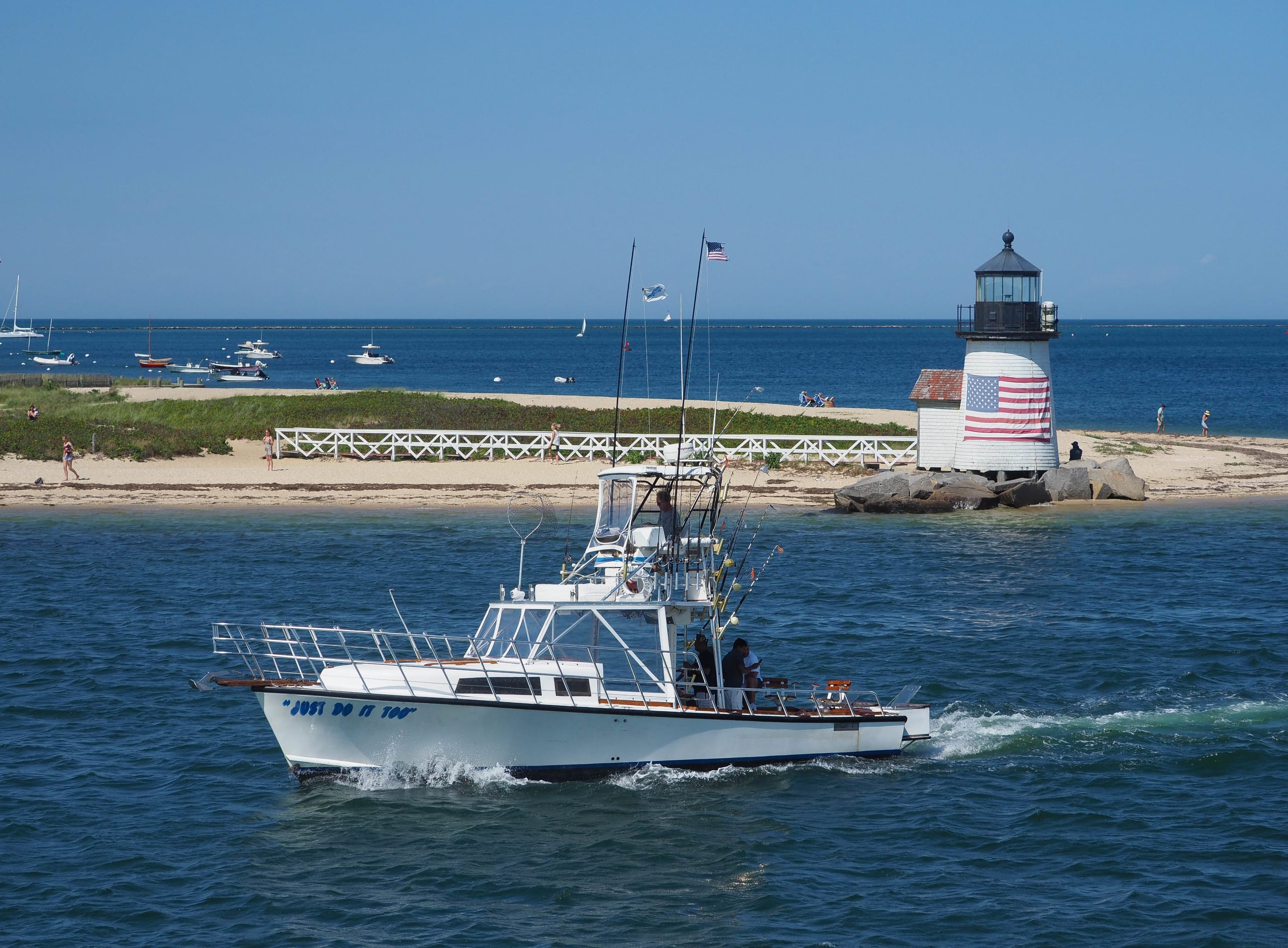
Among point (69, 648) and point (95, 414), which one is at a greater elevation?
point (95, 414)

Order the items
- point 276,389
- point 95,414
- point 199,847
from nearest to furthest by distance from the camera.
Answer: point 199,847 < point 95,414 < point 276,389

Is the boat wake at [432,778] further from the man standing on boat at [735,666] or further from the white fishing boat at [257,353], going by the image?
the white fishing boat at [257,353]

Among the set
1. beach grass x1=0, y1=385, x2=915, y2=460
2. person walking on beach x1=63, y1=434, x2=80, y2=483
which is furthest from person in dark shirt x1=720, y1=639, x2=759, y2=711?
person walking on beach x1=63, y1=434, x2=80, y2=483

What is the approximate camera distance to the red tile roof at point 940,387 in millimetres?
41906

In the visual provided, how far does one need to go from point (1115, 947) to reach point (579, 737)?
695cm

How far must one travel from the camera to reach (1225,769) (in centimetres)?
1838

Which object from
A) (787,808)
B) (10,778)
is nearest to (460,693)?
(787,808)

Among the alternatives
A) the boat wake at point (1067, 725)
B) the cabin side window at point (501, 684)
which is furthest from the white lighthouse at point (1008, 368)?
the cabin side window at point (501, 684)

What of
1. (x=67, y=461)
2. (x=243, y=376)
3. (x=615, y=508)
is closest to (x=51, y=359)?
(x=243, y=376)

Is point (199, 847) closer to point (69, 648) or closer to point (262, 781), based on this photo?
point (262, 781)

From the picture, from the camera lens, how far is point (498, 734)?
1720 cm

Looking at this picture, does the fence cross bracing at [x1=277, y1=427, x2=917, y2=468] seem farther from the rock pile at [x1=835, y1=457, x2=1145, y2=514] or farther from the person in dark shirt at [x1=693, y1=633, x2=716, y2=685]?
the person in dark shirt at [x1=693, y1=633, x2=716, y2=685]
